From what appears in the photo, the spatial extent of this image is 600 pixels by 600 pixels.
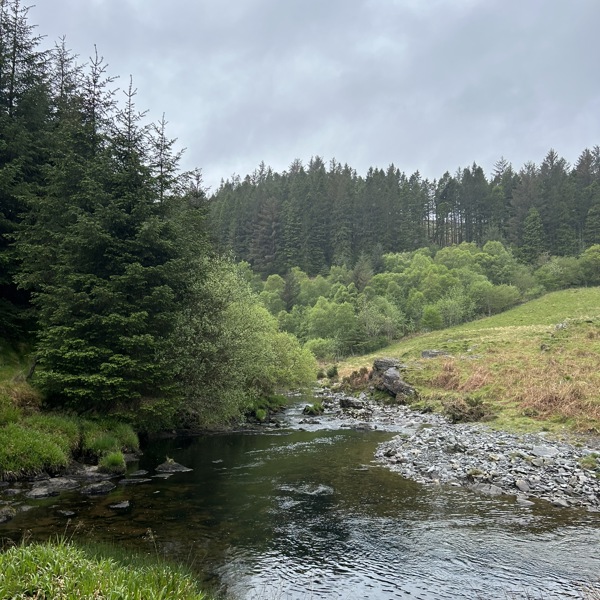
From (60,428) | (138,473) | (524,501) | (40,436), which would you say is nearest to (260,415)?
(138,473)

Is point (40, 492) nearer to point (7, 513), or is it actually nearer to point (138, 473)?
point (7, 513)

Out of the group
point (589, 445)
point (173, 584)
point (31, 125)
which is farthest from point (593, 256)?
point (173, 584)

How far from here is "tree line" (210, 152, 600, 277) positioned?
135 metres

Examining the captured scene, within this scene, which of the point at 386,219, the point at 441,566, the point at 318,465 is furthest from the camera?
the point at 386,219

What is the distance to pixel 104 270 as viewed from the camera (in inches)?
1008

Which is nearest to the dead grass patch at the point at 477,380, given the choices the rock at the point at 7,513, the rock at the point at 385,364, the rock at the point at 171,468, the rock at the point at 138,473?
the rock at the point at 385,364

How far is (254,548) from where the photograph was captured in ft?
42.1

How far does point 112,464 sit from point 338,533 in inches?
447

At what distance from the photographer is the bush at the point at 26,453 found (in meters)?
17.4

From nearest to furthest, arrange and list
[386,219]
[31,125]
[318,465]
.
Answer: [318,465]
[31,125]
[386,219]

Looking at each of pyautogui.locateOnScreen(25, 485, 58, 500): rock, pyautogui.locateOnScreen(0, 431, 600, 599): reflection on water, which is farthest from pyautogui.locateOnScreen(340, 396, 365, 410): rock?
pyautogui.locateOnScreen(25, 485, 58, 500): rock

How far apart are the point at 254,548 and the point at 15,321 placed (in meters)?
23.0

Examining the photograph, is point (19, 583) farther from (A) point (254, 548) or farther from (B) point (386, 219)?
(B) point (386, 219)

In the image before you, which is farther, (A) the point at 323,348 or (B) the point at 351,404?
(A) the point at 323,348
